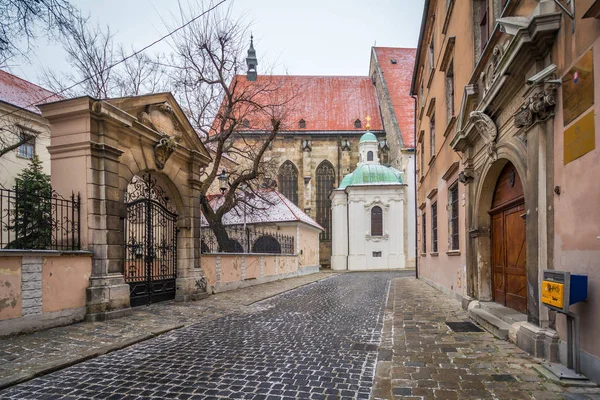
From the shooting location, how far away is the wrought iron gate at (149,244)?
10.6 meters

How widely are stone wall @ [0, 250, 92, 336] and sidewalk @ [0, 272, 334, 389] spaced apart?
225 mm

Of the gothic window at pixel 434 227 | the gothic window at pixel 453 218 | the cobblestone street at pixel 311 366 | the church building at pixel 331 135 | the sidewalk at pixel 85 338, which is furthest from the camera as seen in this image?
the church building at pixel 331 135

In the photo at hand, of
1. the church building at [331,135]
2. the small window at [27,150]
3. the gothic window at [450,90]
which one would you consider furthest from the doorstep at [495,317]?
the church building at [331,135]

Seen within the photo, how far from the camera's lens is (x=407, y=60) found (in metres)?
45.0

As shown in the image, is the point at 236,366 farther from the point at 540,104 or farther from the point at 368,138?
the point at 368,138

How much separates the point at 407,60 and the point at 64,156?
4166 centimetres

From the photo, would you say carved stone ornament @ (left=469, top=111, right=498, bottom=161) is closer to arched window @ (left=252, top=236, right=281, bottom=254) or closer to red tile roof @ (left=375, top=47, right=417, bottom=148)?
arched window @ (left=252, top=236, right=281, bottom=254)

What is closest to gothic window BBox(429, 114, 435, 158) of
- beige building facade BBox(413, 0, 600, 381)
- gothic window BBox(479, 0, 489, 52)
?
gothic window BBox(479, 0, 489, 52)

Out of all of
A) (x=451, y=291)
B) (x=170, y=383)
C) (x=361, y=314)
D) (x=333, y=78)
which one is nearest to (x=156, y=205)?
(x=361, y=314)

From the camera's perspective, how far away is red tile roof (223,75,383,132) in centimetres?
4228

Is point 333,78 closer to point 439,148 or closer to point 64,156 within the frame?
point 439,148

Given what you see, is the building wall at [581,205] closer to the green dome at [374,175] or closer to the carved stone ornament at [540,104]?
the carved stone ornament at [540,104]

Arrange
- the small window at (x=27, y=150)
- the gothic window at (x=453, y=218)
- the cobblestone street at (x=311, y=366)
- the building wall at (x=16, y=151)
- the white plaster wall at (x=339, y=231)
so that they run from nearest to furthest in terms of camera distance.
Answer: the cobblestone street at (x=311, y=366), the gothic window at (x=453, y=218), the building wall at (x=16, y=151), the small window at (x=27, y=150), the white plaster wall at (x=339, y=231)

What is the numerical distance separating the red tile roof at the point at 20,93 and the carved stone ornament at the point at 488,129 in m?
20.5
